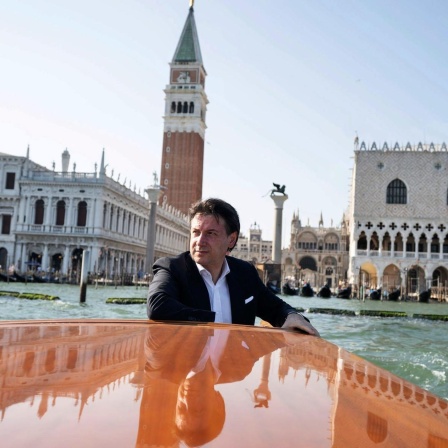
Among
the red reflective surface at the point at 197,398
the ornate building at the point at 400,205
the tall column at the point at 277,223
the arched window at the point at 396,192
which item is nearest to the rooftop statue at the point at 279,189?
the tall column at the point at 277,223

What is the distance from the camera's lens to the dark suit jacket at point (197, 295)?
6.47 feet

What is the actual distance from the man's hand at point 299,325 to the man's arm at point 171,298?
29cm

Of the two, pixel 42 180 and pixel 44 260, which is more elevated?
pixel 42 180

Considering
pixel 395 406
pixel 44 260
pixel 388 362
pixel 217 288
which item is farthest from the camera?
pixel 44 260

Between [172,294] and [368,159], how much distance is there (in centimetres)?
2950

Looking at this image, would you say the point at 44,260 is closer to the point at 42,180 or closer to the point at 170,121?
the point at 42,180

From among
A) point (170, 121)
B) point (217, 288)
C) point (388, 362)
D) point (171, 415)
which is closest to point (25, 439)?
point (171, 415)

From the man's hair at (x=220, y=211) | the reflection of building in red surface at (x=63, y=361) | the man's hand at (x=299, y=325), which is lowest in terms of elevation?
the reflection of building in red surface at (x=63, y=361)

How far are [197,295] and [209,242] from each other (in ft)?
0.72

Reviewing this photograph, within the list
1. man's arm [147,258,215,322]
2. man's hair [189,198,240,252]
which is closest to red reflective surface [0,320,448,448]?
man's arm [147,258,215,322]

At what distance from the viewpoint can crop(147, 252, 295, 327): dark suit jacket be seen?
6.47 feet

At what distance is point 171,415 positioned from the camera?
73 centimetres

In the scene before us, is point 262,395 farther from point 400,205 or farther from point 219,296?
point 400,205

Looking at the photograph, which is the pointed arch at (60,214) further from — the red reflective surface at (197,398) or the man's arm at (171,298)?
the red reflective surface at (197,398)
